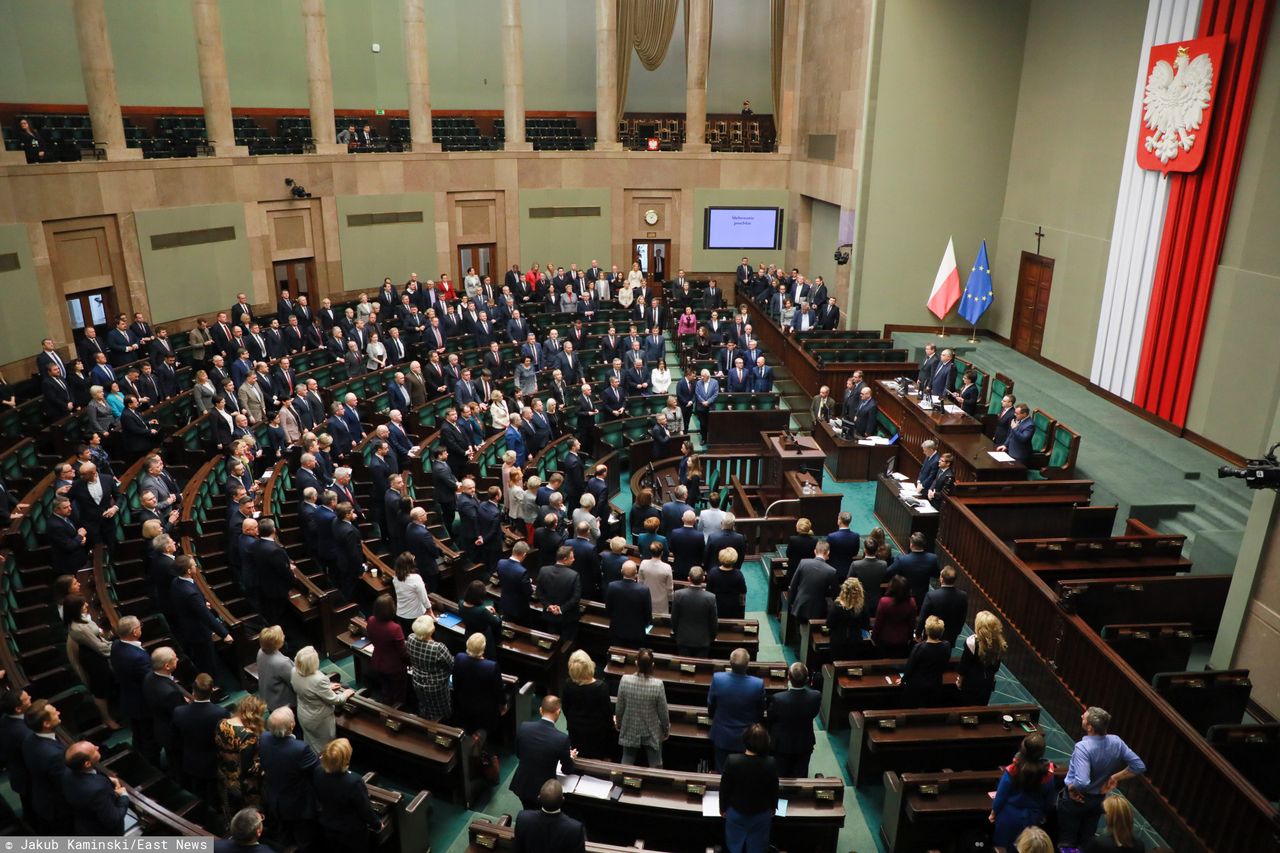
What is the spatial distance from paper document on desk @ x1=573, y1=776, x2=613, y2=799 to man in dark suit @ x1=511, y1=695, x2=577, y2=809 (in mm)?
263

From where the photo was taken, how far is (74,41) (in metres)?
17.9

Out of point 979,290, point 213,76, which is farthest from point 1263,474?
point 213,76

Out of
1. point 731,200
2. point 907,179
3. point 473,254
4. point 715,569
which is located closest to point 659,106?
point 731,200

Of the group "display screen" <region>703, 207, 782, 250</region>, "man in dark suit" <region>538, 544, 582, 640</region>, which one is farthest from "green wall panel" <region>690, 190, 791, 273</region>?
"man in dark suit" <region>538, 544, 582, 640</region>

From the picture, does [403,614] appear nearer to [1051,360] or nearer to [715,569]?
[715,569]

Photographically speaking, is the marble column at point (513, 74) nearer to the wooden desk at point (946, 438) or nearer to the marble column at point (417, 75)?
the marble column at point (417, 75)

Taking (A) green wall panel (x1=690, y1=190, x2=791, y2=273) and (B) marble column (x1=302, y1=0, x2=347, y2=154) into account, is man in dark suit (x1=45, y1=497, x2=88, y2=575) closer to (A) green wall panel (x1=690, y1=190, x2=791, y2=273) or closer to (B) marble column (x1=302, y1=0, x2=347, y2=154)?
(B) marble column (x1=302, y1=0, x2=347, y2=154)

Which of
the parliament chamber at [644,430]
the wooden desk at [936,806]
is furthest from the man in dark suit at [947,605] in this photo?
the wooden desk at [936,806]

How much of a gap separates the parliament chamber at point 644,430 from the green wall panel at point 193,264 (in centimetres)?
8

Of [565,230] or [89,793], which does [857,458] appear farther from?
[565,230]

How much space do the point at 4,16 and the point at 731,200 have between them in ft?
53.2

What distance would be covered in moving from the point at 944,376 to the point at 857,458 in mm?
1880

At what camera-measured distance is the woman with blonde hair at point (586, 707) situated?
5.53m

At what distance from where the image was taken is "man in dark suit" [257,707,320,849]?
4684 millimetres
